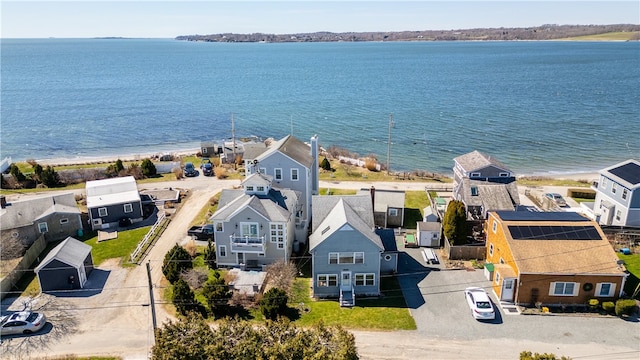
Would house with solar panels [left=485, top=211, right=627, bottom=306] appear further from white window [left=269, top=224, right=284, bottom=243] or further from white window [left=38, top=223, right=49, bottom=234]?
white window [left=38, top=223, right=49, bottom=234]

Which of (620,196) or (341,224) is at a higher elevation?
(341,224)

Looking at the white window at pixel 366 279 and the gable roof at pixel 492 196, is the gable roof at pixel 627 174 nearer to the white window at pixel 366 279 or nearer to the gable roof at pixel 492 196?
the gable roof at pixel 492 196

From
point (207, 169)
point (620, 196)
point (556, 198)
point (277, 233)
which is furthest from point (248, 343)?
point (207, 169)

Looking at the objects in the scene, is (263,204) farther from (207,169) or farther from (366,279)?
(207,169)

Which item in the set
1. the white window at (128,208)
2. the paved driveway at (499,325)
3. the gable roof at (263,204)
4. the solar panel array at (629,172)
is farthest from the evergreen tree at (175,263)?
the solar panel array at (629,172)

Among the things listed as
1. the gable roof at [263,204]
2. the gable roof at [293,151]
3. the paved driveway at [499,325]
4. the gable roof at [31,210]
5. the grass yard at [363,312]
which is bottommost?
the grass yard at [363,312]

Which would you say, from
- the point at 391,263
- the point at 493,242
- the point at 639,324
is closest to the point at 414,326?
the point at 391,263
